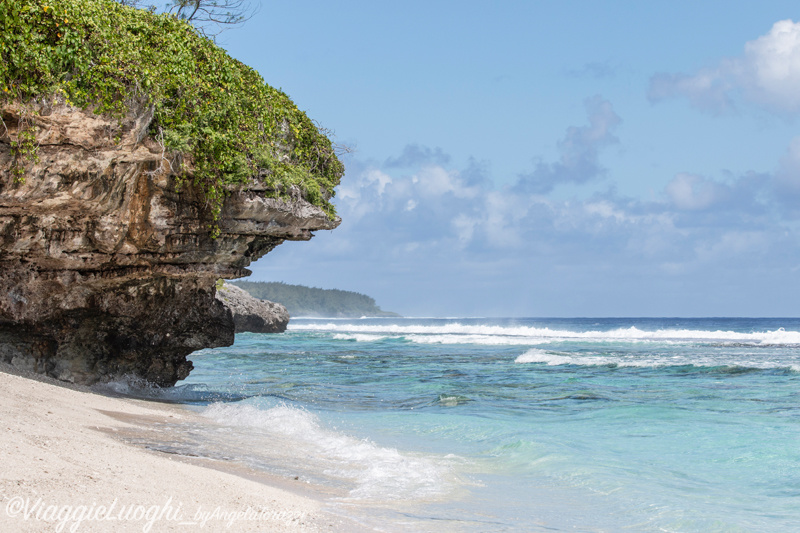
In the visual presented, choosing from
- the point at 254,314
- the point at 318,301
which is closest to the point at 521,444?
the point at 254,314

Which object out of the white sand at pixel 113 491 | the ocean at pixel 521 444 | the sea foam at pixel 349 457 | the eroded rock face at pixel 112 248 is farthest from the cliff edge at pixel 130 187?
the white sand at pixel 113 491

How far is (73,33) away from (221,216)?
10.8 feet

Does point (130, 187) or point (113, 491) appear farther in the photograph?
point (130, 187)

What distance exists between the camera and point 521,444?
29.5 ft

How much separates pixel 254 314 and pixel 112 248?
1224 inches

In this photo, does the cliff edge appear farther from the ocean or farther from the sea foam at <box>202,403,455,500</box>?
the sea foam at <box>202,403,455,500</box>

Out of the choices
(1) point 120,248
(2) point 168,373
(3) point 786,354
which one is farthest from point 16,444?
(3) point 786,354

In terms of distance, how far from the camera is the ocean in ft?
19.7

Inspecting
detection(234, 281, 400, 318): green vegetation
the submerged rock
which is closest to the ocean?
the submerged rock

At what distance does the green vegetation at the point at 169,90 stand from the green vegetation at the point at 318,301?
4041 inches

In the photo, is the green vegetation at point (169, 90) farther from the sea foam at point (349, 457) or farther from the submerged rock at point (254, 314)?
the submerged rock at point (254, 314)

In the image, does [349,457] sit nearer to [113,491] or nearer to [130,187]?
[113,491]

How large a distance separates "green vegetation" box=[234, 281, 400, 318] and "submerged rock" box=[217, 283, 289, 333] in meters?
69.5

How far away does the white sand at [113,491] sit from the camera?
3.89m
